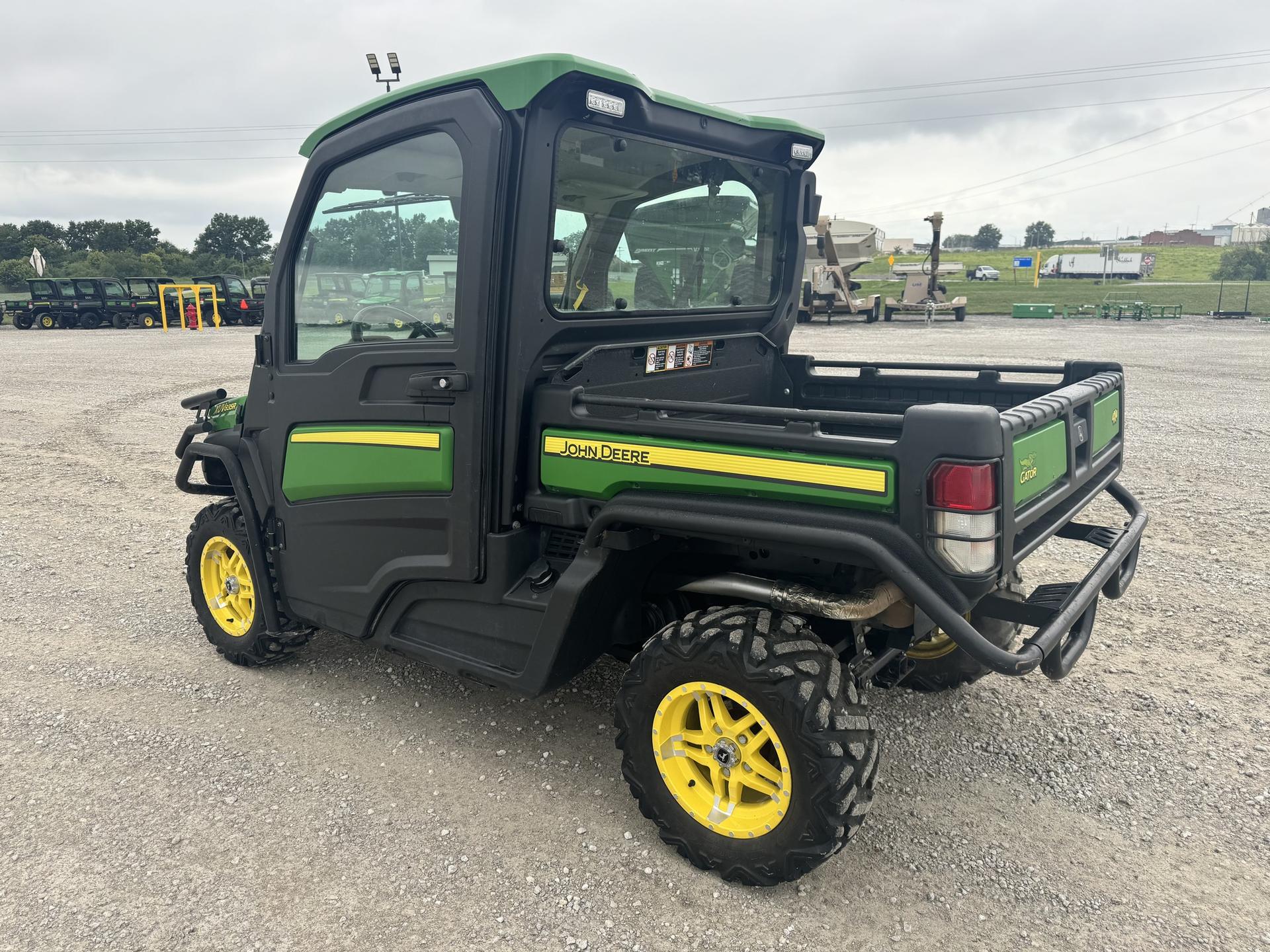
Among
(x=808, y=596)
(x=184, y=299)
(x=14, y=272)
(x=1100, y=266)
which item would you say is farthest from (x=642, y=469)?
(x=1100, y=266)

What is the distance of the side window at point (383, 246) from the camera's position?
3068 mm

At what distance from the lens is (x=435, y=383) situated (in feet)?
9.95

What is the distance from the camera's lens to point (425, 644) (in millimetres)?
3357

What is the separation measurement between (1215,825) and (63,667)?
186 inches

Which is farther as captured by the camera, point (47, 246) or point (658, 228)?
point (47, 246)

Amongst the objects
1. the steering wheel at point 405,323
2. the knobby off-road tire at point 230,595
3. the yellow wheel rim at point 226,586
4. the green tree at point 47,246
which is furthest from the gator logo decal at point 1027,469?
the green tree at point 47,246

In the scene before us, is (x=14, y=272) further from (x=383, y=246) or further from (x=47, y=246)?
(x=383, y=246)

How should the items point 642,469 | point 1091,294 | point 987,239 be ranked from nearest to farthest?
point 642,469, point 1091,294, point 987,239

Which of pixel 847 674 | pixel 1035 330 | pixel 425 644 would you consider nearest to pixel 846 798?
pixel 847 674

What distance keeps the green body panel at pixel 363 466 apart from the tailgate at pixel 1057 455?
1799 millimetres

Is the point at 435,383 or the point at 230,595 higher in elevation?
the point at 435,383

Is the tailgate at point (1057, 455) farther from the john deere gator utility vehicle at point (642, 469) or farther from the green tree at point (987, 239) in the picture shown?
the green tree at point (987, 239)

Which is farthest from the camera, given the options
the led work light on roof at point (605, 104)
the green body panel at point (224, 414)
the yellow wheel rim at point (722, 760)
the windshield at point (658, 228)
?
the green body panel at point (224, 414)

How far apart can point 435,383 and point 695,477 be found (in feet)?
3.30
